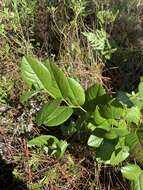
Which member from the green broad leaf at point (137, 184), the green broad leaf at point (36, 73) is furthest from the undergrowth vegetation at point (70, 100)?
the green broad leaf at point (36, 73)

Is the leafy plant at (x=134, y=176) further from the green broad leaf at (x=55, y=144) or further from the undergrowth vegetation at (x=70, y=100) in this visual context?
the green broad leaf at (x=55, y=144)

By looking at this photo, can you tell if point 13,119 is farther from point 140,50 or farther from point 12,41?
point 140,50

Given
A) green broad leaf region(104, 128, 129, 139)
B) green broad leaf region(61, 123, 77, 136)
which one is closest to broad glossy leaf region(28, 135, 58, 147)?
green broad leaf region(61, 123, 77, 136)

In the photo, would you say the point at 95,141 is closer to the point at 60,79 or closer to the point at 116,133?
the point at 116,133

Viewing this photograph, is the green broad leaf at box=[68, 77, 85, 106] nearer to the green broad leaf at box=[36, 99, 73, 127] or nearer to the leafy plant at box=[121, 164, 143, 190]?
the green broad leaf at box=[36, 99, 73, 127]

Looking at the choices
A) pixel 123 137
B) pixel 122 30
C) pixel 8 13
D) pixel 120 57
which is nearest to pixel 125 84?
pixel 120 57

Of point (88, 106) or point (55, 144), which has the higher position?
point (88, 106)

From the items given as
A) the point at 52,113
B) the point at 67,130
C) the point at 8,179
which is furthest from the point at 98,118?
the point at 8,179

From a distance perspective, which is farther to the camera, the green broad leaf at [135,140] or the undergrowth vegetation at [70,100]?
the undergrowth vegetation at [70,100]
